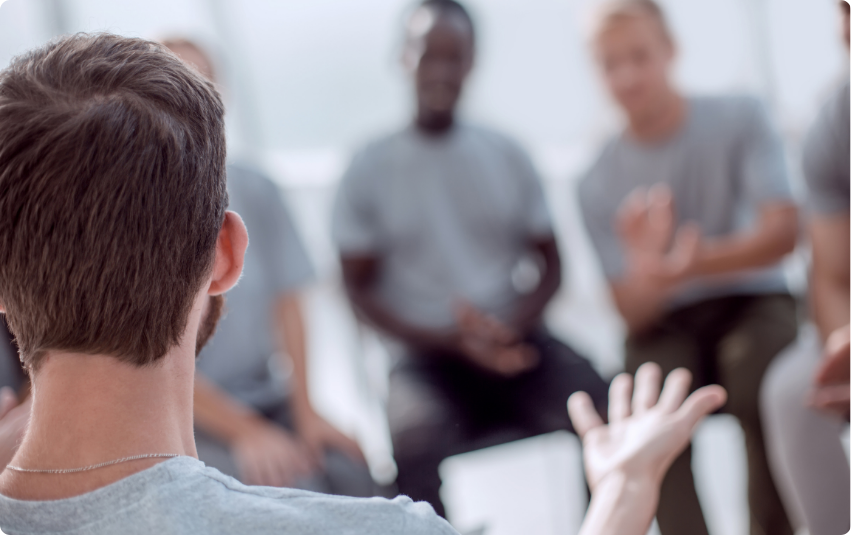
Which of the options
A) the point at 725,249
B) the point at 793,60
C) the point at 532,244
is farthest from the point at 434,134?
the point at 793,60

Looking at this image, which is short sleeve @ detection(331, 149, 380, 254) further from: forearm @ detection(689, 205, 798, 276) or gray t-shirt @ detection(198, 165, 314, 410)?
forearm @ detection(689, 205, 798, 276)

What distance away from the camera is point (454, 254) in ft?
5.73

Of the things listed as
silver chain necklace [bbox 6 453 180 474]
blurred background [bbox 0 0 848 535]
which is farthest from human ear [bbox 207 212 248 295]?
blurred background [bbox 0 0 848 535]

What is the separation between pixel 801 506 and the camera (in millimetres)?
1198

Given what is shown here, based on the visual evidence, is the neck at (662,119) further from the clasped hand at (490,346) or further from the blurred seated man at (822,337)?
the clasped hand at (490,346)

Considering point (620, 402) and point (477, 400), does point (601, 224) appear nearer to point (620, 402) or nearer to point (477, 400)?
point (477, 400)

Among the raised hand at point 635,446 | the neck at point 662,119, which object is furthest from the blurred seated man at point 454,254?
the raised hand at point 635,446

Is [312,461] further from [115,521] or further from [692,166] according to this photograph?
[692,166]

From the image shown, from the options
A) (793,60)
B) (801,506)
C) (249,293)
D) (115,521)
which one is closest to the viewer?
(115,521)

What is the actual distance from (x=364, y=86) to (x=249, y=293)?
165 centimetres

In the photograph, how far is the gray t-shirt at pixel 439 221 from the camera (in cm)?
173

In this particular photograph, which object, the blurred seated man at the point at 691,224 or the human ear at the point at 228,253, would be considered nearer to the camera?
the human ear at the point at 228,253

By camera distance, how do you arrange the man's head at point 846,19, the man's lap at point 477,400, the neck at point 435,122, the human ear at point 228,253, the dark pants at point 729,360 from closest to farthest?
1. the human ear at point 228,253
2. the man's head at point 846,19
3. the dark pants at point 729,360
4. the man's lap at point 477,400
5. the neck at point 435,122

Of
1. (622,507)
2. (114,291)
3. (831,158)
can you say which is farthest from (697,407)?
(831,158)
